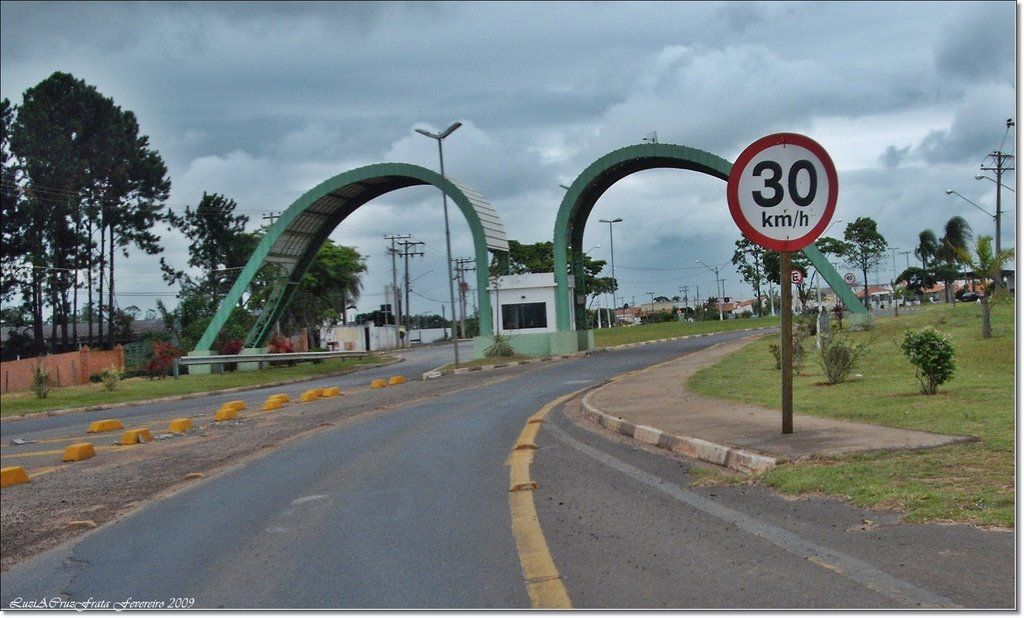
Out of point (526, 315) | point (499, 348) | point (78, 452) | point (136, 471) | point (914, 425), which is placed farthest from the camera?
point (526, 315)

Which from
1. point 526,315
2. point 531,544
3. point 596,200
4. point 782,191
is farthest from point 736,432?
point 596,200

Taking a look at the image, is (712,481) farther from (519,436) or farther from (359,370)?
(359,370)

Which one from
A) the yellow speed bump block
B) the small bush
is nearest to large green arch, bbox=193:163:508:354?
the yellow speed bump block

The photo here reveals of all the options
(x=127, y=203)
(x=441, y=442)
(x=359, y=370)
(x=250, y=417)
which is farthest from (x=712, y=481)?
(x=359, y=370)

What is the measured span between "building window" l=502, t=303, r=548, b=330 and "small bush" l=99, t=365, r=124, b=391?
38.6 metres

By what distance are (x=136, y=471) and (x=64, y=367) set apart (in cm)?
455

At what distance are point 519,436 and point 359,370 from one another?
111 feet

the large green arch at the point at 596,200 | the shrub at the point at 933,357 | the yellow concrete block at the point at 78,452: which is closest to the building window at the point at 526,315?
the large green arch at the point at 596,200

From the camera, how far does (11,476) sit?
238 centimetres

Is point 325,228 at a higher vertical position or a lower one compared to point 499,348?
higher

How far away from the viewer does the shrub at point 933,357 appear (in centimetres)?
1234

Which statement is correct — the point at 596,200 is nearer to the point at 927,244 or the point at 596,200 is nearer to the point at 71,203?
the point at 927,244

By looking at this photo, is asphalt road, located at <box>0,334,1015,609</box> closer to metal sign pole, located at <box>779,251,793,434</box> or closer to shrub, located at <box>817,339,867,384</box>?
metal sign pole, located at <box>779,251,793,434</box>

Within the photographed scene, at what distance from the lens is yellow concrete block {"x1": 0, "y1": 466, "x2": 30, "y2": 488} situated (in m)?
Answer: 2.31
